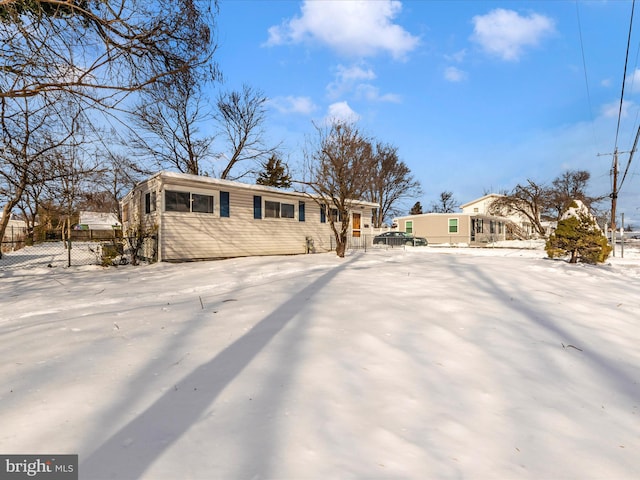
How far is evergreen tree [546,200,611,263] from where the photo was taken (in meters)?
9.84

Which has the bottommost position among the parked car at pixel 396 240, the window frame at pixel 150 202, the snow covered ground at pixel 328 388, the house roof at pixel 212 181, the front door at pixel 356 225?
the snow covered ground at pixel 328 388

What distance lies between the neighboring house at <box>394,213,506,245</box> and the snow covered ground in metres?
26.7

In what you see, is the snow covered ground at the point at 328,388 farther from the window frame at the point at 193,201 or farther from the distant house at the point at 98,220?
the distant house at the point at 98,220

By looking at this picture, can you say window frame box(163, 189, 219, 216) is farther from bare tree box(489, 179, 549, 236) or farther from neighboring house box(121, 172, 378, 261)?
bare tree box(489, 179, 549, 236)

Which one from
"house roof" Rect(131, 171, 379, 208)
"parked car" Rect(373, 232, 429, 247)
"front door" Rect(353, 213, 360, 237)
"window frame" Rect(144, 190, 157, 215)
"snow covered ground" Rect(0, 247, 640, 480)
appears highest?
"house roof" Rect(131, 171, 379, 208)

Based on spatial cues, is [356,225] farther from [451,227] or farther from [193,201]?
[451,227]

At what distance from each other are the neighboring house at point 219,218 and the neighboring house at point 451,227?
1880 centimetres

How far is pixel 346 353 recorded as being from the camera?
2811 mm

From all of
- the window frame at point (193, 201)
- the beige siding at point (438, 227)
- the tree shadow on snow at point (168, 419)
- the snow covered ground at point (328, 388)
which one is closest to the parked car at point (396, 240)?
the beige siding at point (438, 227)

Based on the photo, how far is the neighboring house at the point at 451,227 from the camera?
29.9 m

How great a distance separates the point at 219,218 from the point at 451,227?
→ 24.7 m

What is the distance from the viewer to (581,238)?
9898mm

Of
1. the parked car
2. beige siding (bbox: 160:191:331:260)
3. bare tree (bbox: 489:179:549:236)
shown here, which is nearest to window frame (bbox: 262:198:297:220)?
beige siding (bbox: 160:191:331:260)

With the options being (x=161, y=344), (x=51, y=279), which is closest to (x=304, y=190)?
(x=51, y=279)
